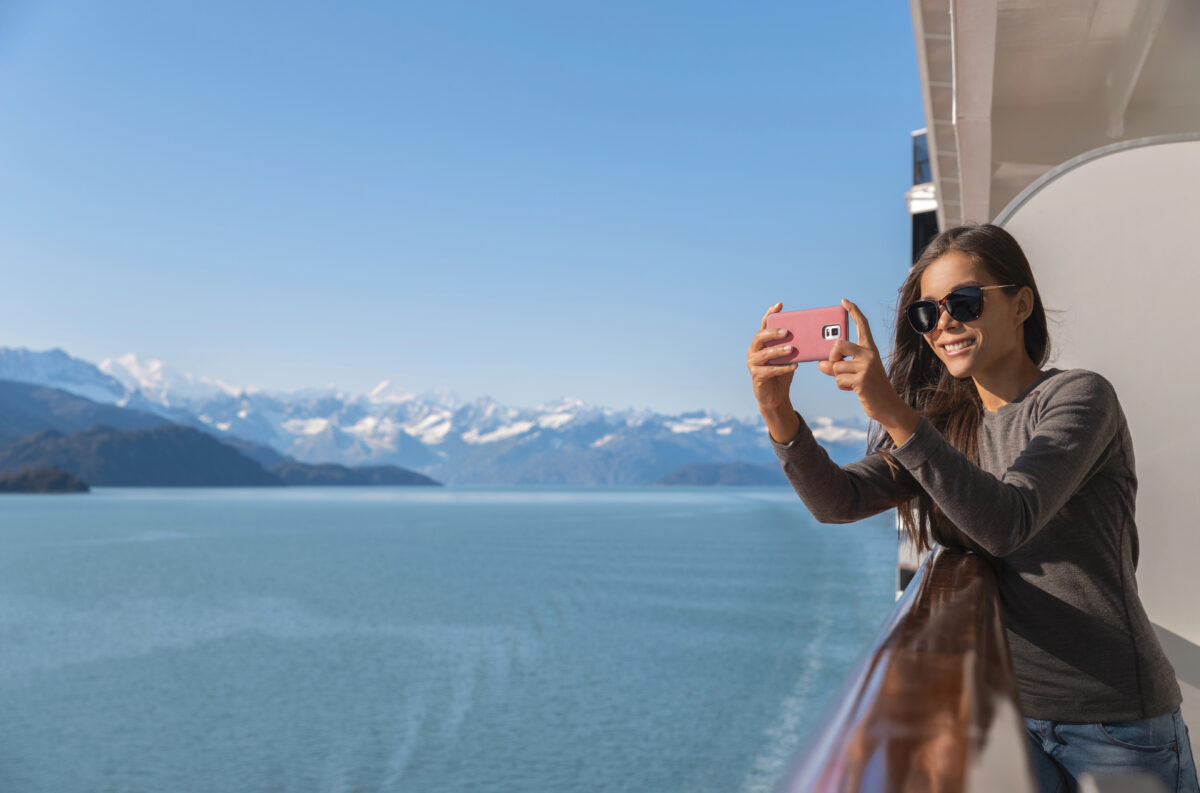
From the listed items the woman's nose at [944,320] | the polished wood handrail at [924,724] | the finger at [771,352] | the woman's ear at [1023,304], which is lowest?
the polished wood handrail at [924,724]

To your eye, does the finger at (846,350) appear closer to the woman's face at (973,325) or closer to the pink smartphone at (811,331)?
the pink smartphone at (811,331)

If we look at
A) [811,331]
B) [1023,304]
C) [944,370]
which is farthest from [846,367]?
[944,370]

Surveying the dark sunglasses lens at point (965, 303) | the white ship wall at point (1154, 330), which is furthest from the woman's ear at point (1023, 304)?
the white ship wall at point (1154, 330)

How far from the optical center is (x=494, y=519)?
341 ft

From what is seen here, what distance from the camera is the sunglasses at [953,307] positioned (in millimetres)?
1746

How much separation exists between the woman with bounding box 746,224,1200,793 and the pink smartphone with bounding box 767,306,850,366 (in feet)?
0.08

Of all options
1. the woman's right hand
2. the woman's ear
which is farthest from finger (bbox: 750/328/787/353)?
the woman's ear

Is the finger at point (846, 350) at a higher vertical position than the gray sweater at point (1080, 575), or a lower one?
higher

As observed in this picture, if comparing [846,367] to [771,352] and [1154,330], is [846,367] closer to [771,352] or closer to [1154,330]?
[771,352]

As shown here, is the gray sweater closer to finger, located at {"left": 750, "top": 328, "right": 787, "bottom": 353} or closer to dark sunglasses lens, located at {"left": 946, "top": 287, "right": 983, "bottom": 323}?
dark sunglasses lens, located at {"left": 946, "top": 287, "right": 983, "bottom": 323}

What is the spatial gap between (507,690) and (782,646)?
10598 mm

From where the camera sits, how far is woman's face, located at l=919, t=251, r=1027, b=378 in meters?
1.77

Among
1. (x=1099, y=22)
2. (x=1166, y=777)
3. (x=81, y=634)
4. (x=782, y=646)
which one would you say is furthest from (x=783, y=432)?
(x=81, y=634)

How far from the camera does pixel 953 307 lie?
1759mm
